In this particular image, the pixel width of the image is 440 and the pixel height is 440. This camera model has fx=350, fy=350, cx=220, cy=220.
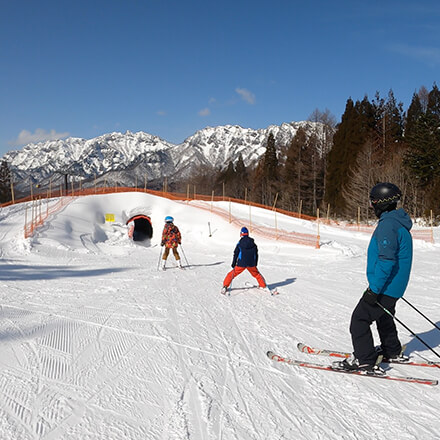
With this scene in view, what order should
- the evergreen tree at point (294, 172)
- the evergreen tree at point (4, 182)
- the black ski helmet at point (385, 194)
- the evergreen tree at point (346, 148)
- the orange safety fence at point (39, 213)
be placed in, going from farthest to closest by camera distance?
the evergreen tree at point (4, 182) → the evergreen tree at point (294, 172) → the evergreen tree at point (346, 148) → the orange safety fence at point (39, 213) → the black ski helmet at point (385, 194)

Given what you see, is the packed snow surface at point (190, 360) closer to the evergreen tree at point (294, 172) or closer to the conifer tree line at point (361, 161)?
the conifer tree line at point (361, 161)

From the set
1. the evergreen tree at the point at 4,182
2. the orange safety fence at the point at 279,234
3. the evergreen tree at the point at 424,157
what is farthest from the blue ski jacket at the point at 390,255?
the evergreen tree at the point at 4,182

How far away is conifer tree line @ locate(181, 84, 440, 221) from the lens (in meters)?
31.8

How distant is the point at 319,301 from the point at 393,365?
329cm

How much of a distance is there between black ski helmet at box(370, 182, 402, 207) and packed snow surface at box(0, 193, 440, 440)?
70.6 inches

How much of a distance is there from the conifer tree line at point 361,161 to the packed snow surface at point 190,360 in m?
20.2

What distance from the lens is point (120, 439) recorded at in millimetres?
2527

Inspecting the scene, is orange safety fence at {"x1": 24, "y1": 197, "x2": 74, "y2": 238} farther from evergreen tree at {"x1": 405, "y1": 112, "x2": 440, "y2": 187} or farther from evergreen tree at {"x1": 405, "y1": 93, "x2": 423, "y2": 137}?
evergreen tree at {"x1": 405, "y1": 93, "x2": 423, "y2": 137}

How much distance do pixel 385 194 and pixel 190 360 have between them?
9.08 ft

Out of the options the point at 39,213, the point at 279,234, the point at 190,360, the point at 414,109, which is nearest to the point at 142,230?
the point at 39,213

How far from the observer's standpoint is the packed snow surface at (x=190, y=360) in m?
2.74

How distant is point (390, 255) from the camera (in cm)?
327

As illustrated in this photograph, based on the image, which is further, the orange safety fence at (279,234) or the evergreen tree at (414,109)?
the evergreen tree at (414,109)

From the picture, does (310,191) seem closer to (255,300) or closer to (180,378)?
(255,300)
